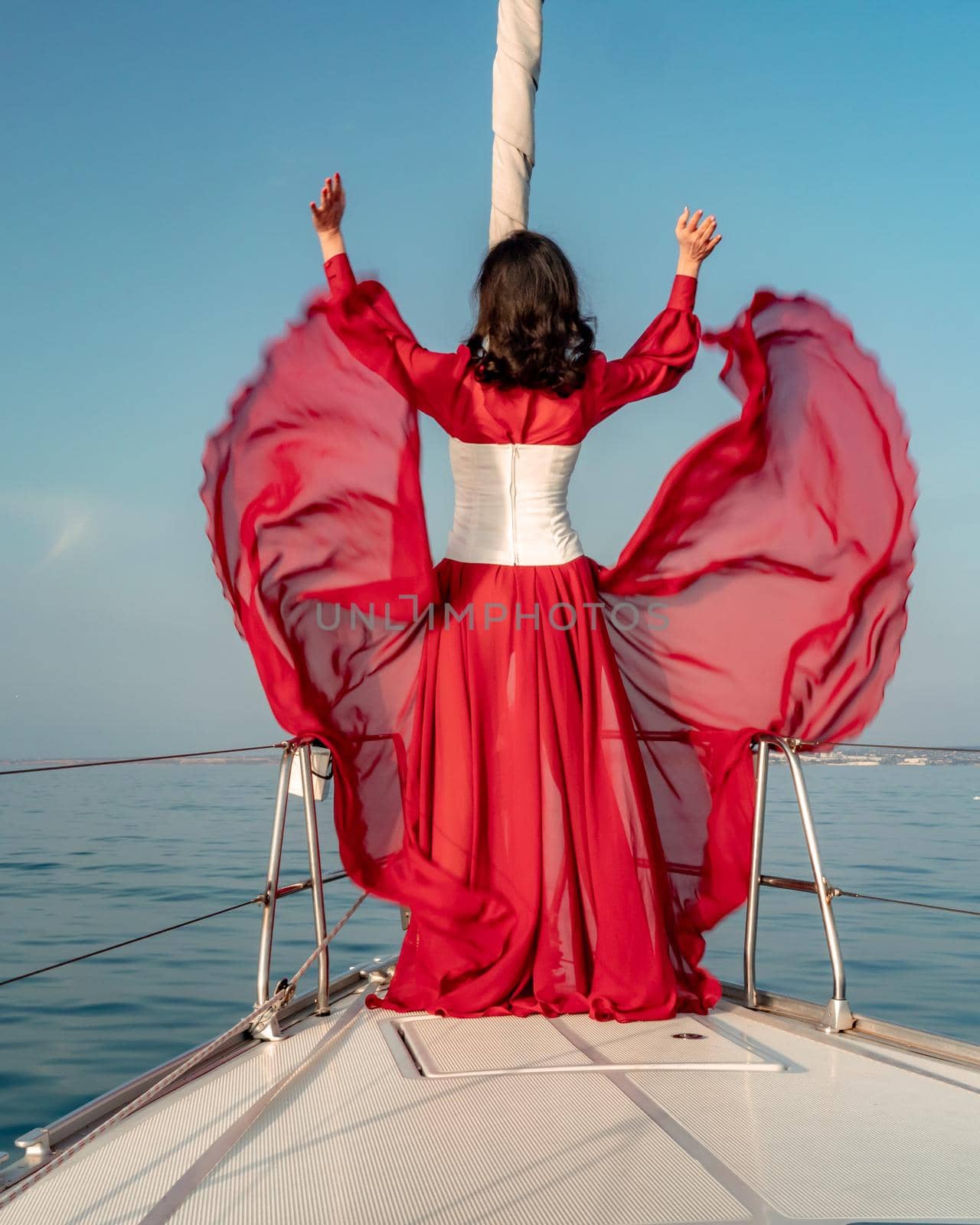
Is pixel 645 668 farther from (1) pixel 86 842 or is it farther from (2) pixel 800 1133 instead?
(1) pixel 86 842

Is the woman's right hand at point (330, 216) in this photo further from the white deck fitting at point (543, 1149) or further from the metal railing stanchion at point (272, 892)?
the white deck fitting at point (543, 1149)

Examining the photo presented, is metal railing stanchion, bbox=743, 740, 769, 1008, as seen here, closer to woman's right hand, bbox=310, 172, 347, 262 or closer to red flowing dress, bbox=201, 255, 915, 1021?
red flowing dress, bbox=201, 255, 915, 1021

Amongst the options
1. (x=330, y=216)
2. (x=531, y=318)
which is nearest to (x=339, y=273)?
(x=330, y=216)

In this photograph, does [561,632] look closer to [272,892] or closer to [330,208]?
[272,892]

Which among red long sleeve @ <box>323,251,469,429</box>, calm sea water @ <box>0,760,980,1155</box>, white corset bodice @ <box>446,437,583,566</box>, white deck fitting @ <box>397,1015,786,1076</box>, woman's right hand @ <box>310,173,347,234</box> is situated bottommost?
calm sea water @ <box>0,760,980,1155</box>

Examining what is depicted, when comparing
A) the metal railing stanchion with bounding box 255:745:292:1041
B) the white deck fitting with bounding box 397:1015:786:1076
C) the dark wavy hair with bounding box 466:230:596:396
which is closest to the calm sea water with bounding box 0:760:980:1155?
the metal railing stanchion with bounding box 255:745:292:1041

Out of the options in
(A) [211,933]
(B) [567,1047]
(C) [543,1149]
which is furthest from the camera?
(A) [211,933]

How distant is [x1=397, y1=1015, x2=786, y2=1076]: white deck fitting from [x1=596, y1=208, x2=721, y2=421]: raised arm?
1382 mm

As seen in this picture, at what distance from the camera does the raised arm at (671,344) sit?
2691mm

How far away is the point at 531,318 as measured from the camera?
8.45ft

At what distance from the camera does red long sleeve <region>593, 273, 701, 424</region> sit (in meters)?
2.68

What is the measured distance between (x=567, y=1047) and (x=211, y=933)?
16.5 feet

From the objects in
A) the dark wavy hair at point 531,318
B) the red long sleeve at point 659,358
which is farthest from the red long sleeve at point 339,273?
the red long sleeve at point 659,358

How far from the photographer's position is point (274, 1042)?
7.25 feet
